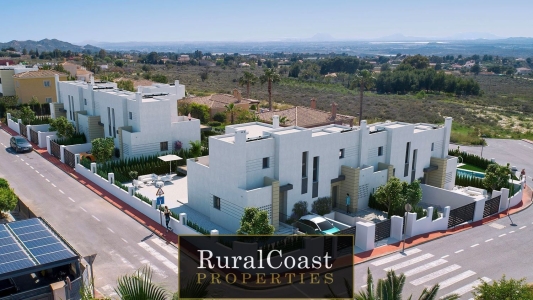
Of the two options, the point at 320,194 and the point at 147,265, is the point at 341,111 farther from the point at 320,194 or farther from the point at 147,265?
the point at 147,265

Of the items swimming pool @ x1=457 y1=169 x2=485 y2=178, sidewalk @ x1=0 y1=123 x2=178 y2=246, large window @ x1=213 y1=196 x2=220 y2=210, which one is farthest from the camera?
swimming pool @ x1=457 y1=169 x2=485 y2=178

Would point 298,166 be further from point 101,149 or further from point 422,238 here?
point 101,149

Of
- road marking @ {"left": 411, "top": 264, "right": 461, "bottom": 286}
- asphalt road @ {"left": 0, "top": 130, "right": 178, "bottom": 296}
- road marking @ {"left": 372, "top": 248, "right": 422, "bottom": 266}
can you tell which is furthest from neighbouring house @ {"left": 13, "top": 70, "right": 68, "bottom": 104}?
road marking @ {"left": 411, "top": 264, "right": 461, "bottom": 286}

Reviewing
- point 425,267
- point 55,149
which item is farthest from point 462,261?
point 55,149

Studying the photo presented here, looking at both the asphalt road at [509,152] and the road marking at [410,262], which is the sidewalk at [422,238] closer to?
the road marking at [410,262]

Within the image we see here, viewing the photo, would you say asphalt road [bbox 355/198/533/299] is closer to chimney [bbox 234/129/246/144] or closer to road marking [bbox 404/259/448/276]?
road marking [bbox 404/259/448/276]

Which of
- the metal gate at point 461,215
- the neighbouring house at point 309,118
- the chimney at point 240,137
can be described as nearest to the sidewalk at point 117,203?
the chimney at point 240,137
